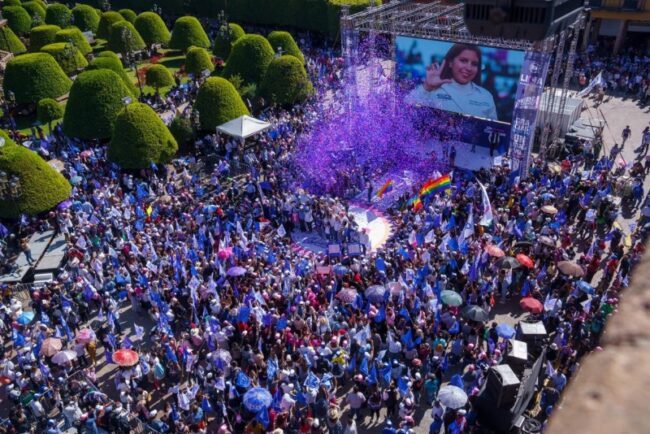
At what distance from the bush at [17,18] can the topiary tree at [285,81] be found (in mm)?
29246

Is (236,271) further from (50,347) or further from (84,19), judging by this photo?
(84,19)

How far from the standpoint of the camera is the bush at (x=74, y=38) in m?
40.9

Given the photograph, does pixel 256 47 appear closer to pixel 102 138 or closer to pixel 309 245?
pixel 102 138

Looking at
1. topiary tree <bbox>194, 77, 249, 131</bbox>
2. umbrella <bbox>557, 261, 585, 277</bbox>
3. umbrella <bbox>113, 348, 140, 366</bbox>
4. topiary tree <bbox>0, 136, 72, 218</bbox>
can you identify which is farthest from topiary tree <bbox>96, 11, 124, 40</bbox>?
umbrella <bbox>557, 261, 585, 277</bbox>

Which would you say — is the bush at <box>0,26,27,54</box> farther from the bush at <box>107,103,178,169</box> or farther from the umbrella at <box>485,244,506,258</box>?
the umbrella at <box>485,244,506,258</box>

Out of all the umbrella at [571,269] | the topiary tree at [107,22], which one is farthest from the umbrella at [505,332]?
the topiary tree at [107,22]

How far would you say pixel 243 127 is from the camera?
26.2 meters

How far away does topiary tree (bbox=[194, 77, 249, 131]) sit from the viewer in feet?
90.2

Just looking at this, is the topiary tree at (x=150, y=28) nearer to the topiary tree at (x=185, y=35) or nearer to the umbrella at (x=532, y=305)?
the topiary tree at (x=185, y=35)

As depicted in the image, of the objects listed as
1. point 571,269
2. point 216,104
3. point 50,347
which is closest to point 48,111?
point 216,104

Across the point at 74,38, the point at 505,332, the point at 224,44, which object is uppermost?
the point at 74,38

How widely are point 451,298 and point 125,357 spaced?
26.7 feet

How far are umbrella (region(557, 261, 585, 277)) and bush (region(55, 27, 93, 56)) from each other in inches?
1484

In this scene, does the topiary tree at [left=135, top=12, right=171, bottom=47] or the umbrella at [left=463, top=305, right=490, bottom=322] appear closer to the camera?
the umbrella at [left=463, top=305, right=490, bottom=322]
